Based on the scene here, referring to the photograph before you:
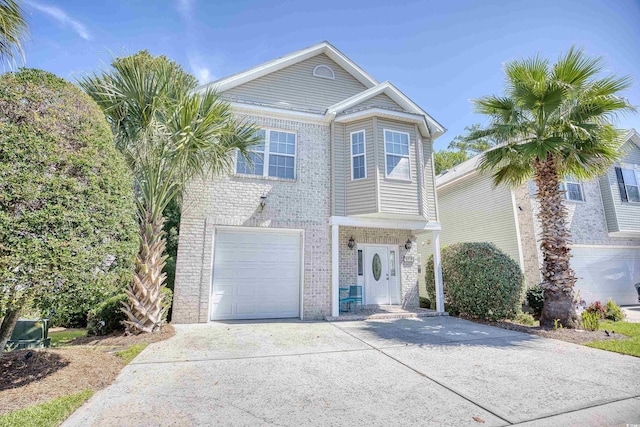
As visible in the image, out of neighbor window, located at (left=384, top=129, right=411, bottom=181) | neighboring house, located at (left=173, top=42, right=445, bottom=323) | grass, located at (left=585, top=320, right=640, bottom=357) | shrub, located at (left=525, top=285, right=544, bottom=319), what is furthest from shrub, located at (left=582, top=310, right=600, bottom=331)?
neighbor window, located at (left=384, top=129, right=411, bottom=181)

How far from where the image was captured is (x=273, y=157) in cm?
1019

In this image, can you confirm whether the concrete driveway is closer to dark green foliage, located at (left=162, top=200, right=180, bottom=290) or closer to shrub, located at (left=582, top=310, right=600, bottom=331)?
shrub, located at (left=582, top=310, right=600, bottom=331)

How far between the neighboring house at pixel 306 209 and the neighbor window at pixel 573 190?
327 inches

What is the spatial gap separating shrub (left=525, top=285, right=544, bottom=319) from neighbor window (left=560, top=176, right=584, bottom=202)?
5.96 m

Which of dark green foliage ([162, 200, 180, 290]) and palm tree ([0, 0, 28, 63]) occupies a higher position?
palm tree ([0, 0, 28, 63])

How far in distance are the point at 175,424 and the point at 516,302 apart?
1027cm

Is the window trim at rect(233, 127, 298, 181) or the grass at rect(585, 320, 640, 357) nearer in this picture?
the grass at rect(585, 320, 640, 357)

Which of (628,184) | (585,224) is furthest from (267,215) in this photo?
(628,184)

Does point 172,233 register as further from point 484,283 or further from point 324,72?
point 484,283

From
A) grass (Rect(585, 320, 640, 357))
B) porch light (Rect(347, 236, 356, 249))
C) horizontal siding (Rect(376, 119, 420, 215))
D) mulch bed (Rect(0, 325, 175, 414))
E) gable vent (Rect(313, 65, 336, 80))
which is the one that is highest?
gable vent (Rect(313, 65, 336, 80))

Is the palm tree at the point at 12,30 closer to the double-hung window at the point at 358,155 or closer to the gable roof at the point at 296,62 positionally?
the gable roof at the point at 296,62

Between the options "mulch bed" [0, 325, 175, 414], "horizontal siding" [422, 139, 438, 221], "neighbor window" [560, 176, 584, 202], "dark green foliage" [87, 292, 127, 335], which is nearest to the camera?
"mulch bed" [0, 325, 175, 414]

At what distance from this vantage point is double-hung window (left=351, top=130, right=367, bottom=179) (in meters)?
10.3

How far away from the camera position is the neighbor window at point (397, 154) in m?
10.2
